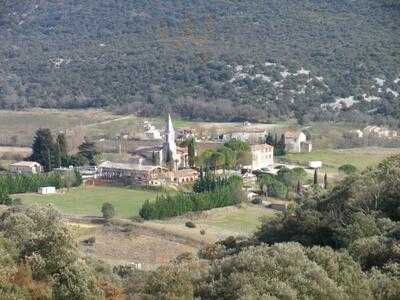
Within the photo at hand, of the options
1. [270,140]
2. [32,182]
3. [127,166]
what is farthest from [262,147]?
[32,182]

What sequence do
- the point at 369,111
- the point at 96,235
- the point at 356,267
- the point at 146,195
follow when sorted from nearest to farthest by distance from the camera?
the point at 356,267 → the point at 96,235 → the point at 146,195 → the point at 369,111

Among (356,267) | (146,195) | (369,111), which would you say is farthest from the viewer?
(369,111)

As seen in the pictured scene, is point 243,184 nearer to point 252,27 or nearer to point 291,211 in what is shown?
point 291,211

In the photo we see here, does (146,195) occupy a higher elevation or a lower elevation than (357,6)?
lower

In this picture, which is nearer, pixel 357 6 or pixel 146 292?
pixel 146 292

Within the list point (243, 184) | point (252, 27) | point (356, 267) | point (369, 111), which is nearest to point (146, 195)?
point (243, 184)

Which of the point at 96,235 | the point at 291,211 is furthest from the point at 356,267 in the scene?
the point at 96,235

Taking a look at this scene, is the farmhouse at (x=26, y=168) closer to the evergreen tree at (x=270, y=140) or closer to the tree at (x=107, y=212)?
the tree at (x=107, y=212)

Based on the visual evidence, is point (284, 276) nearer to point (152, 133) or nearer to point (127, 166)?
point (127, 166)
